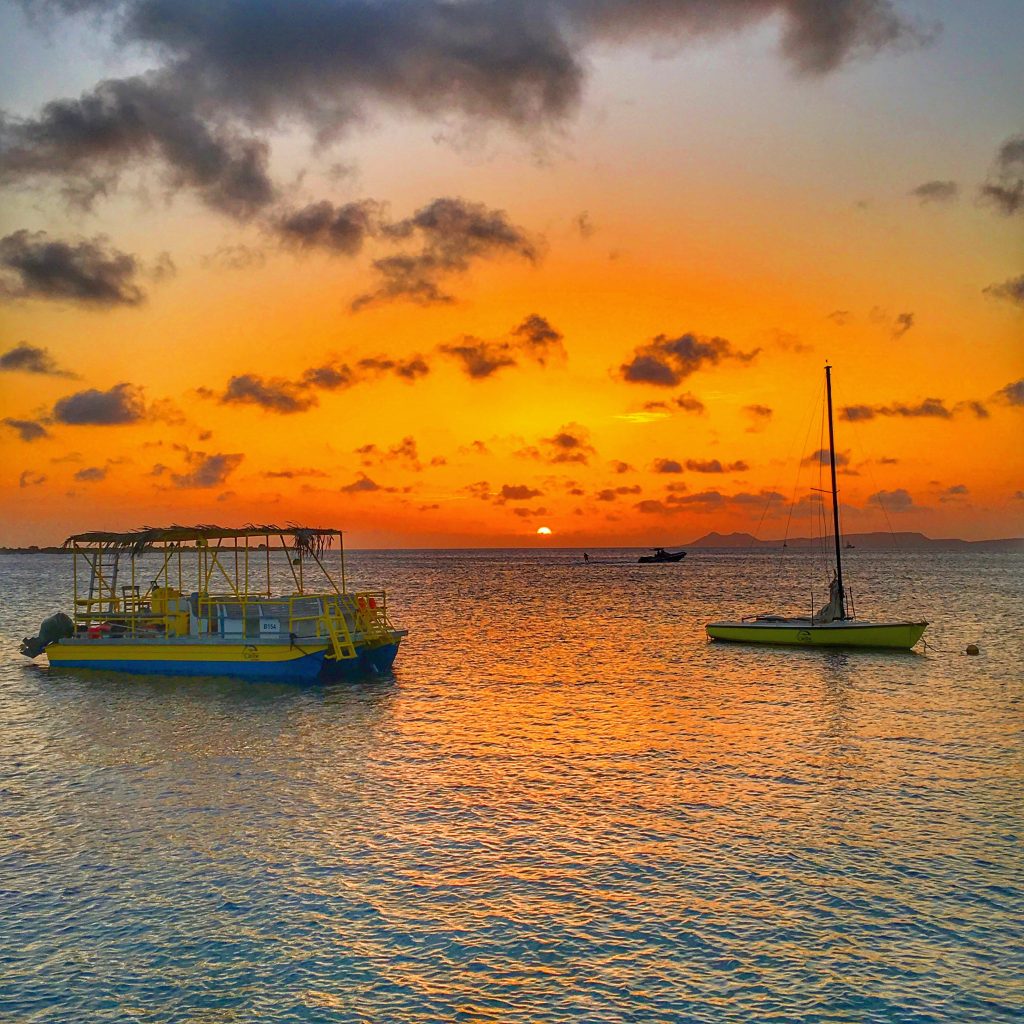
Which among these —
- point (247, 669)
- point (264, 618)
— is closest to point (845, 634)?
point (264, 618)

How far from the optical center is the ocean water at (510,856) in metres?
12.2

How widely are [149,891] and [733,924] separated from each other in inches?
406

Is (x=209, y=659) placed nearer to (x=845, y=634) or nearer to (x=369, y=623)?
(x=369, y=623)

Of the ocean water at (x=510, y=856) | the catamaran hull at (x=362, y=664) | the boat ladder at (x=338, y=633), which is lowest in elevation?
the ocean water at (x=510, y=856)

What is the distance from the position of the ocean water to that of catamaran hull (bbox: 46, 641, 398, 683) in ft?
4.25

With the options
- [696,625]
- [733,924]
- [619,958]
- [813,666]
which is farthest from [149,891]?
[696,625]

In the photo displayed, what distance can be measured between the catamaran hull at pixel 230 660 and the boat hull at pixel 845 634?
944 inches

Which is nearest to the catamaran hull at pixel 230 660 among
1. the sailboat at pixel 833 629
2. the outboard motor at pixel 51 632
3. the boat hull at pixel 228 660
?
the boat hull at pixel 228 660

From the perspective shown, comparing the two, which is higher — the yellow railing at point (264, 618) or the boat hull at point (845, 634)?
the yellow railing at point (264, 618)

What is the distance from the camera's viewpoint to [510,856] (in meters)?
17.3

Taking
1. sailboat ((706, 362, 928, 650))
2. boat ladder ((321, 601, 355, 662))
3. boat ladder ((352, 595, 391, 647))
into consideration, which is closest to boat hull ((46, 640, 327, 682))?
boat ladder ((321, 601, 355, 662))

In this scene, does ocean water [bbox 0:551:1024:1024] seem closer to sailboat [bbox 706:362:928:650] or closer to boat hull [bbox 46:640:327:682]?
boat hull [bbox 46:640:327:682]

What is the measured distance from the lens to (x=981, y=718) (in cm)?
3122

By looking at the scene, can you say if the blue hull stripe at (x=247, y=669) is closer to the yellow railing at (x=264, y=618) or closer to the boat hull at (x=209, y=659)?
the boat hull at (x=209, y=659)
